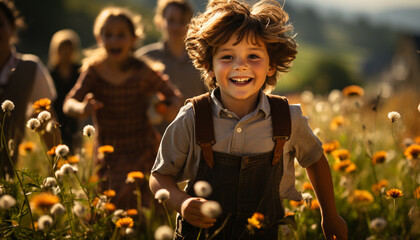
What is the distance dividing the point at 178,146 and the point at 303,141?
2.20 feet

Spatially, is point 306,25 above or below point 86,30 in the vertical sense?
above

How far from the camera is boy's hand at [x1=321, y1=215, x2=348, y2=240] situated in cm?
225

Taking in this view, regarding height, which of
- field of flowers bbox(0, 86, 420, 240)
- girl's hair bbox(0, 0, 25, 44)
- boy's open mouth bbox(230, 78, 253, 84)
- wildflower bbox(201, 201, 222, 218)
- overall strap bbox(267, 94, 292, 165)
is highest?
girl's hair bbox(0, 0, 25, 44)

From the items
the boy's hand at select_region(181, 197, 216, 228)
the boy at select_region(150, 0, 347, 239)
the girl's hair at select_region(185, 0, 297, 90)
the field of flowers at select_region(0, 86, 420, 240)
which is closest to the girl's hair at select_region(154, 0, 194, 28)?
the field of flowers at select_region(0, 86, 420, 240)

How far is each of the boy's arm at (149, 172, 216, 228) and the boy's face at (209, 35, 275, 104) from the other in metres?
0.55

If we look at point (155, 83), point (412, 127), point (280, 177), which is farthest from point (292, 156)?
point (412, 127)

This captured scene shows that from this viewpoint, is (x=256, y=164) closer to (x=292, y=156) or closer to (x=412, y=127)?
(x=292, y=156)

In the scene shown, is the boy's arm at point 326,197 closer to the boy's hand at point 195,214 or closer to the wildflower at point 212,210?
the boy's hand at point 195,214

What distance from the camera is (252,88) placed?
2.16 meters

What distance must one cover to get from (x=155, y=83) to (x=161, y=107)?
0.39m

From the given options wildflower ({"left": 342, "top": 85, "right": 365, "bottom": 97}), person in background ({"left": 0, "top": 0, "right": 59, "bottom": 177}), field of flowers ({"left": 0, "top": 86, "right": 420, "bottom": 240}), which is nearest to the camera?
field of flowers ({"left": 0, "top": 86, "right": 420, "bottom": 240})

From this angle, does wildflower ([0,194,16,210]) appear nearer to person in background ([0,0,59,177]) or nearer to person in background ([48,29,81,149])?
person in background ([0,0,59,177])

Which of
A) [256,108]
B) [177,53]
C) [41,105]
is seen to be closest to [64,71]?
[177,53]

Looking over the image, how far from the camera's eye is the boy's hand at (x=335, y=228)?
2248 mm
